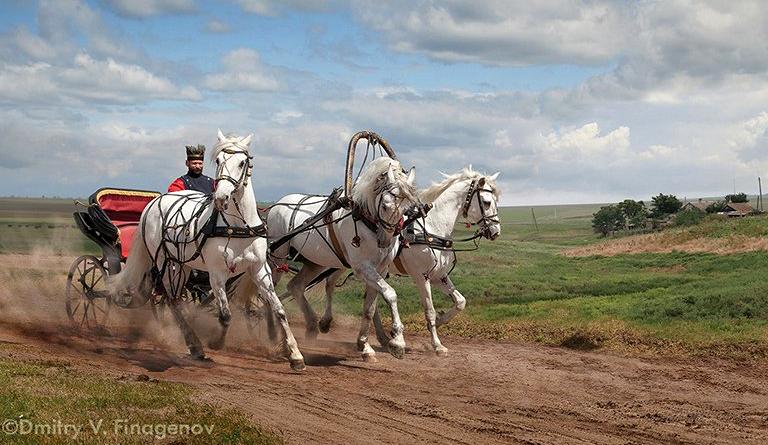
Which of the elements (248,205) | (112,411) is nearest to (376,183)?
(248,205)

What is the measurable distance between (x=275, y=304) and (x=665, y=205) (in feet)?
234

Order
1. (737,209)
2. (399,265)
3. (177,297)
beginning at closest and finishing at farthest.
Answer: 1. (177,297)
2. (399,265)
3. (737,209)

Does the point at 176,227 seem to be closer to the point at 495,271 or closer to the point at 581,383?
the point at 581,383

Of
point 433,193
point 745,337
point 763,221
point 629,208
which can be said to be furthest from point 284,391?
point 629,208

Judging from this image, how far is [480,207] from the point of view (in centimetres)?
1413

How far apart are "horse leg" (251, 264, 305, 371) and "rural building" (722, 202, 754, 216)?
2569 inches

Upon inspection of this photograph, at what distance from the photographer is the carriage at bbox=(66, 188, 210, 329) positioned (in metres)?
13.7

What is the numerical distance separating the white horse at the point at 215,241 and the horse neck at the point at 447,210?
318 cm

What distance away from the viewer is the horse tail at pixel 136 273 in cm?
1334

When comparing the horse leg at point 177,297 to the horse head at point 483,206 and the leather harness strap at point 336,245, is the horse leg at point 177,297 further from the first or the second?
the horse head at point 483,206

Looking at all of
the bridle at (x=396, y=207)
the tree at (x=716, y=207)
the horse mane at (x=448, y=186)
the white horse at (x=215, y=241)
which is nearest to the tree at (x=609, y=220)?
the tree at (x=716, y=207)

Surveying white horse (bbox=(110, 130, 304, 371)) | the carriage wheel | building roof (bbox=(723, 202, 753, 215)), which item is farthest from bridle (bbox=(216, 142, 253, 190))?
building roof (bbox=(723, 202, 753, 215))

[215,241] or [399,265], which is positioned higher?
[215,241]

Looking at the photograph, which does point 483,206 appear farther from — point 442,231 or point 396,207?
point 396,207
